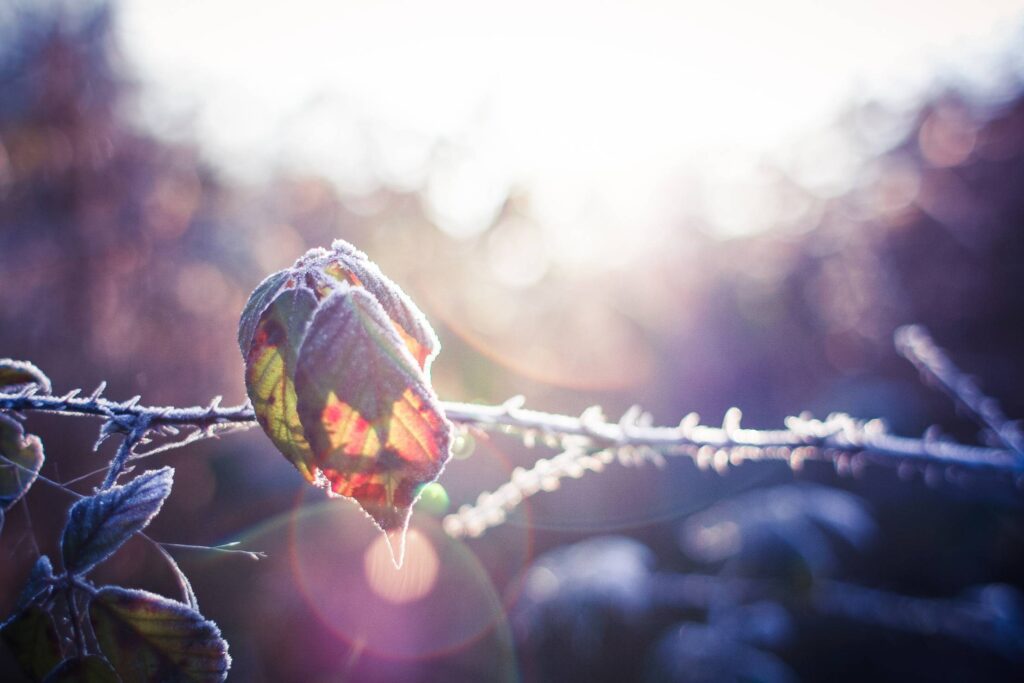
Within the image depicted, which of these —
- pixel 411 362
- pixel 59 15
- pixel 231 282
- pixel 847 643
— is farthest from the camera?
pixel 231 282

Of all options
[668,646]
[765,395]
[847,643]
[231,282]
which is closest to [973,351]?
[765,395]

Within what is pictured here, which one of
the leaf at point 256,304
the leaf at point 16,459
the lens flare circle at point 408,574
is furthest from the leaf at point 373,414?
the lens flare circle at point 408,574

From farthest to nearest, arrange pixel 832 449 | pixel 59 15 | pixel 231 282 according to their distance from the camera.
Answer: pixel 231 282
pixel 59 15
pixel 832 449

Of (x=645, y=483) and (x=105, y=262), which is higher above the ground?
(x=105, y=262)

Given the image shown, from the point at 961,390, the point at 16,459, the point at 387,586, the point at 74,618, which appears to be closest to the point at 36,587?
the point at 74,618

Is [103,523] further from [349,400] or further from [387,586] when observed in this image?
[387,586]

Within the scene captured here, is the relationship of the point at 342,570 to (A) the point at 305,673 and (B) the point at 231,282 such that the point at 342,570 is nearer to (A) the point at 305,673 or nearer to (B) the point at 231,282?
(A) the point at 305,673

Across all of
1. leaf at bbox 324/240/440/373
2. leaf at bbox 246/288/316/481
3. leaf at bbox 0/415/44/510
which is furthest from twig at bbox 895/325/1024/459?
leaf at bbox 0/415/44/510
